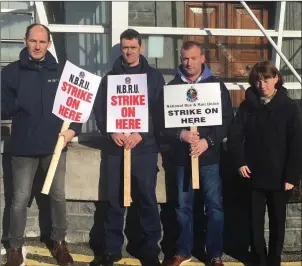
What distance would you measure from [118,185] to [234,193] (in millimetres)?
1157

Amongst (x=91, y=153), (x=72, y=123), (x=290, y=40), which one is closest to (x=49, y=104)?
(x=72, y=123)

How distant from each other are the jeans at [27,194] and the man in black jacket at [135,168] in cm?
40

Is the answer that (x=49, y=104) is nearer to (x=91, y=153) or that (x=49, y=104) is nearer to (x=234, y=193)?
(x=91, y=153)

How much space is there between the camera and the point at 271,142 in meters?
4.75

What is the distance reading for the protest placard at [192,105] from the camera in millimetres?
4957

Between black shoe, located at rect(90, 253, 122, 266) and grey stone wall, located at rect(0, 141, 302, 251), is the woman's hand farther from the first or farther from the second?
black shoe, located at rect(90, 253, 122, 266)

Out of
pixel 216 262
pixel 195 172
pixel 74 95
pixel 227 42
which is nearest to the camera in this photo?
pixel 195 172

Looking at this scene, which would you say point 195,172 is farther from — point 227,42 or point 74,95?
point 227,42

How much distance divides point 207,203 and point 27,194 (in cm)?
152

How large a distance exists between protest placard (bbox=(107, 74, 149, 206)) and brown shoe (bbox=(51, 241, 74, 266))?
74cm

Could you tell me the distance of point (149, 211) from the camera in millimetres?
5102

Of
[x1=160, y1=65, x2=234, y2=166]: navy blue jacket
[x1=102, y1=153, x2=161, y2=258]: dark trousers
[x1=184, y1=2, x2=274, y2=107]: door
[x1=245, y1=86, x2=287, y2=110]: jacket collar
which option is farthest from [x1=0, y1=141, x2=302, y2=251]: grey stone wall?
[x1=184, y1=2, x2=274, y2=107]: door

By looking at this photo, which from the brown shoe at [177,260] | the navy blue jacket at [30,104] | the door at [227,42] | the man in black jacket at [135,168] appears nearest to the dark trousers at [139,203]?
the man in black jacket at [135,168]

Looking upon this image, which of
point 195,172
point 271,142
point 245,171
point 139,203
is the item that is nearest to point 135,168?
point 139,203
